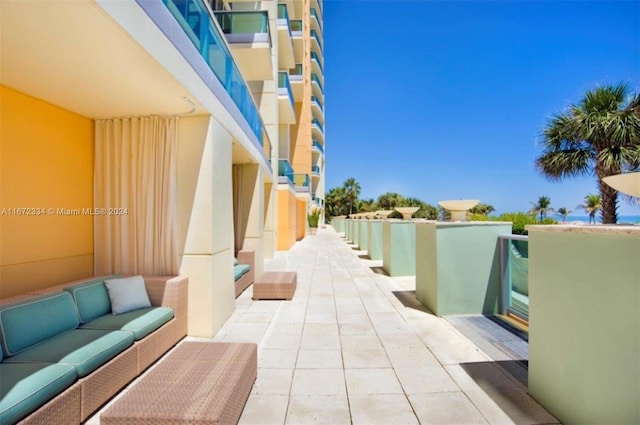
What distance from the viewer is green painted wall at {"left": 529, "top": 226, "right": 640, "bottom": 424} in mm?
1913

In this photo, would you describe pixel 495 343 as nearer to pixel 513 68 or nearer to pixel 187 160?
pixel 187 160

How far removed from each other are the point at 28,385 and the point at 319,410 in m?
2.09

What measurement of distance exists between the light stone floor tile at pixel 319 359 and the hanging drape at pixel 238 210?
4.98 metres

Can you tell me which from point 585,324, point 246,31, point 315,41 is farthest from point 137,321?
point 315,41

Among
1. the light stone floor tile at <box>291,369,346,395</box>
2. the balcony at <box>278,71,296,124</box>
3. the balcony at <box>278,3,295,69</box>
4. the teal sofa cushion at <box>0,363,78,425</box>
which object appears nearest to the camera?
the teal sofa cushion at <box>0,363,78,425</box>

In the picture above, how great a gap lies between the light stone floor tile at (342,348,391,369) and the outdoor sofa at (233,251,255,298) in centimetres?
325

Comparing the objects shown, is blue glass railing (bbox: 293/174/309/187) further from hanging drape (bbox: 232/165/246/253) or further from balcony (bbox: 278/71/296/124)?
hanging drape (bbox: 232/165/246/253)

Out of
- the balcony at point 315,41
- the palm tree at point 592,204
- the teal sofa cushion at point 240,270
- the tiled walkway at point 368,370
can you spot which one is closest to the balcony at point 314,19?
the balcony at point 315,41

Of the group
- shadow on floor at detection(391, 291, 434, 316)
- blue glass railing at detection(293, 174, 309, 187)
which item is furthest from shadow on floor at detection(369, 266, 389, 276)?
blue glass railing at detection(293, 174, 309, 187)

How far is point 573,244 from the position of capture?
2311 mm

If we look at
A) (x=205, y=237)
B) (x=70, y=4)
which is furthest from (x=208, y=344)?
(x=70, y=4)

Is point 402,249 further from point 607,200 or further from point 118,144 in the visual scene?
point 607,200

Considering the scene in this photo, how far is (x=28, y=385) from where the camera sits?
2.07 meters

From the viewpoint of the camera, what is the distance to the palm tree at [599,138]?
967cm
